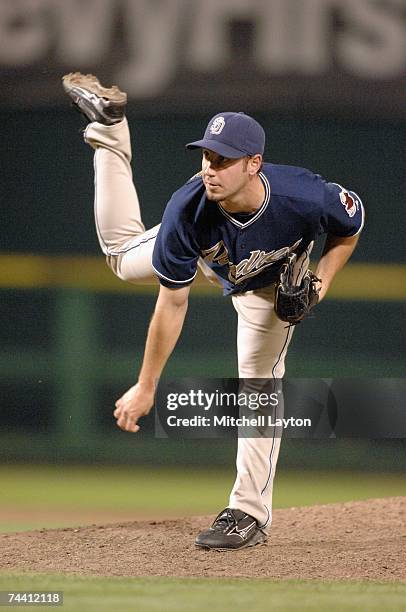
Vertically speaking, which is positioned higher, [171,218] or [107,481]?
[171,218]

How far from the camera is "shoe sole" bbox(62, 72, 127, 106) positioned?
13.6ft

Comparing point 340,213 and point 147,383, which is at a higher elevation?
point 340,213

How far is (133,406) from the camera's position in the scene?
330 centimetres

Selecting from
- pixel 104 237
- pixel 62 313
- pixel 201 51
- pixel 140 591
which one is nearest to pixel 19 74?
pixel 201 51

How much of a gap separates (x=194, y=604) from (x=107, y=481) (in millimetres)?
2896

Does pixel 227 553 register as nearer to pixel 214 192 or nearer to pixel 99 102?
pixel 214 192

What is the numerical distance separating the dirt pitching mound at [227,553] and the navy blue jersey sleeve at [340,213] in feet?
3.48

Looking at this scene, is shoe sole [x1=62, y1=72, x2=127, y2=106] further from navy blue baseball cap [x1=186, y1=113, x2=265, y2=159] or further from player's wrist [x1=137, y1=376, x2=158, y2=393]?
player's wrist [x1=137, y1=376, x2=158, y2=393]

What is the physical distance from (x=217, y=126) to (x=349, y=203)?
564 millimetres

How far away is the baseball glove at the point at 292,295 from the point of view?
349 centimetres

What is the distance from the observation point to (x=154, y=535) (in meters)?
3.94

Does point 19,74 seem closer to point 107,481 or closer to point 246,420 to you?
point 107,481

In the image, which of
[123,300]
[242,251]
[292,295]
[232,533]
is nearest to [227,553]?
[232,533]

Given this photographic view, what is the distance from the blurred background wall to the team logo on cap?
2550mm
